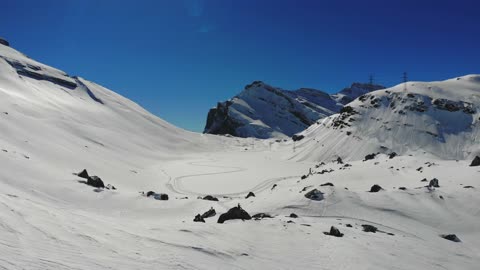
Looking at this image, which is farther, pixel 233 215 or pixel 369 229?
pixel 369 229

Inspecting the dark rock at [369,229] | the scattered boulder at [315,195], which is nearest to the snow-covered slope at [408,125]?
the scattered boulder at [315,195]

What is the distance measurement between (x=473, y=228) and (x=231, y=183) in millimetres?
32448

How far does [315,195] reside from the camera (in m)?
25.8

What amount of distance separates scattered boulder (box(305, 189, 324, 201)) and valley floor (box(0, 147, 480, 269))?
0.46 metres

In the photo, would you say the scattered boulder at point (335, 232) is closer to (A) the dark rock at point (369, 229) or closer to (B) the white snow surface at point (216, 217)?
(B) the white snow surface at point (216, 217)

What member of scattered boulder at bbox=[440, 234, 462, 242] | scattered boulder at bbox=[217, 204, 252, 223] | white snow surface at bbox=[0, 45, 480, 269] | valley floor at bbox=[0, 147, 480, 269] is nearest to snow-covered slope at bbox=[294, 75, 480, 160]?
white snow surface at bbox=[0, 45, 480, 269]

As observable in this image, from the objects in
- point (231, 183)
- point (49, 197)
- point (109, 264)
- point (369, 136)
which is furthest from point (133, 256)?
point (369, 136)

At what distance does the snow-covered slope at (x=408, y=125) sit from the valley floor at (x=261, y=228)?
1585 inches

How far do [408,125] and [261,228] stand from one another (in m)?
74.2

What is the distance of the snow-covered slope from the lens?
7494 cm

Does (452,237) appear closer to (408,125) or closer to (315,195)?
(315,195)

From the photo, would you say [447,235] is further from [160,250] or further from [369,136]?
[369,136]

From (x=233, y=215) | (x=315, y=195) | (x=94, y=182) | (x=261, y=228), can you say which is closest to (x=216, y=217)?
(x=233, y=215)

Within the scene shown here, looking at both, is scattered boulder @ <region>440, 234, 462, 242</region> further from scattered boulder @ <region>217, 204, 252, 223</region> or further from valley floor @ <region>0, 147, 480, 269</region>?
scattered boulder @ <region>217, 204, 252, 223</region>
